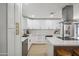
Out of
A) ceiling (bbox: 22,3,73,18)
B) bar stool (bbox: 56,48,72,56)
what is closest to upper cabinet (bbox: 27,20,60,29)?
ceiling (bbox: 22,3,73,18)

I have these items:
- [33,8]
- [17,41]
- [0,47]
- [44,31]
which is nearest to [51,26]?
[44,31]

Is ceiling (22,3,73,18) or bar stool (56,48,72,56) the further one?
ceiling (22,3,73,18)

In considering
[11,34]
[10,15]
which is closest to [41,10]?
[11,34]

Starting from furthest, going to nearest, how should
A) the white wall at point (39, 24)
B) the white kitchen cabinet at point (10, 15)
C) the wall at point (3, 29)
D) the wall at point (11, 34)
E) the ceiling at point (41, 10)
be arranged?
1. the white wall at point (39, 24)
2. the ceiling at point (41, 10)
3. the wall at point (3, 29)
4. the wall at point (11, 34)
5. the white kitchen cabinet at point (10, 15)

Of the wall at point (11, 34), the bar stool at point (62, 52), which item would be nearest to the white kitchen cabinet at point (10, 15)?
the wall at point (11, 34)

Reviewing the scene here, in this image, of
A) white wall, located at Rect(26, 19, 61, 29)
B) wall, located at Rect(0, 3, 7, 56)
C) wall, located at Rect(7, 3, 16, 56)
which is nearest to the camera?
wall, located at Rect(7, 3, 16, 56)

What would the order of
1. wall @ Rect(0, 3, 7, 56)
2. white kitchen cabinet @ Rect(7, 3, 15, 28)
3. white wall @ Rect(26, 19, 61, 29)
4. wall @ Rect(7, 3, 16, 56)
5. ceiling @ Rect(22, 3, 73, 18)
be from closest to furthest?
white kitchen cabinet @ Rect(7, 3, 15, 28), wall @ Rect(7, 3, 16, 56), wall @ Rect(0, 3, 7, 56), ceiling @ Rect(22, 3, 73, 18), white wall @ Rect(26, 19, 61, 29)

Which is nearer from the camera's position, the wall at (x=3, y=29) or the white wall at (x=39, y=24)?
the wall at (x=3, y=29)

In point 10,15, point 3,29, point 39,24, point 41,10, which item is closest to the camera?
point 10,15

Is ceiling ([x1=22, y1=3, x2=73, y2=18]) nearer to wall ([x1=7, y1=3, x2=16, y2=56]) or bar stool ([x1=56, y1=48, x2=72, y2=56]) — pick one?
wall ([x1=7, y1=3, x2=16, y2=56])

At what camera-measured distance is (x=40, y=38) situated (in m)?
5.04

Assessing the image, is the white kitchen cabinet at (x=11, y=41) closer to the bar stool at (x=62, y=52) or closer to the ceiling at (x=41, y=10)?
the bar stool at (x=62, y=52)

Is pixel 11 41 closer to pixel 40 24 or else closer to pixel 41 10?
pixel 41 10

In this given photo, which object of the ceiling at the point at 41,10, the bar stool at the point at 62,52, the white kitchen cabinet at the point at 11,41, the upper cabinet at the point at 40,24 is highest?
→ the ceiling at the point at 41,10
